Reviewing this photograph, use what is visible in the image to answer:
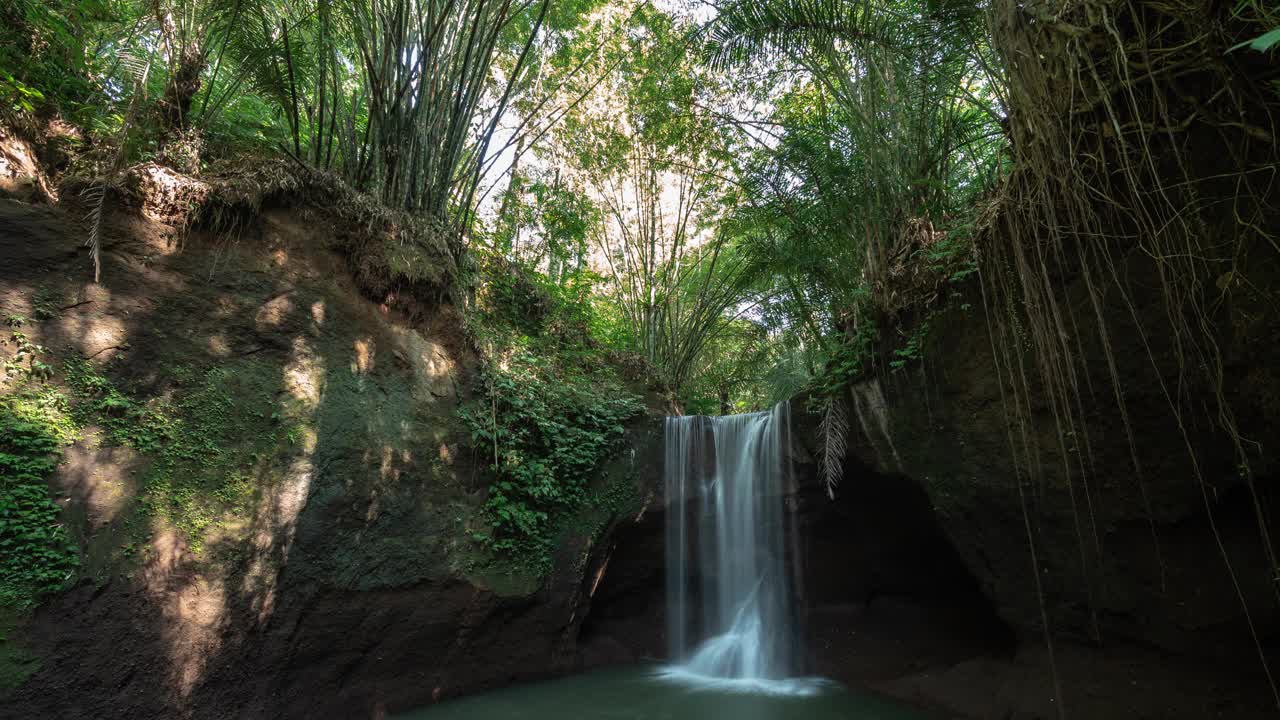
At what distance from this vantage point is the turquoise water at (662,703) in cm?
501

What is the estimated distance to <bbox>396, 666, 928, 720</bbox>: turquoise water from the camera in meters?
5.01

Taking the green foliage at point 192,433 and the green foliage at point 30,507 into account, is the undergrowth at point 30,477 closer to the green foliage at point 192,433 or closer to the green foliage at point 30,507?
the green foliage at point 30,507

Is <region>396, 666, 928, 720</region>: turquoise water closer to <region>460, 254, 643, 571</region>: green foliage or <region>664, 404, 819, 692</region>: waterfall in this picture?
<region>664, 404, 819, 692</region>: waterfall

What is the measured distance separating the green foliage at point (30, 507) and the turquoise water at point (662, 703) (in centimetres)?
271

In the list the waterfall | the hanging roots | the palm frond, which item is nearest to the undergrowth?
the waterfall

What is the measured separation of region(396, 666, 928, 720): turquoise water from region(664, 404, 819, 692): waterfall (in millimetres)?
514

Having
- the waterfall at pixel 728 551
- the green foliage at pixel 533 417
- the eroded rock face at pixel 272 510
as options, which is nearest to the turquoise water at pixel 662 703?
the eroded rock face at pixel 272 510

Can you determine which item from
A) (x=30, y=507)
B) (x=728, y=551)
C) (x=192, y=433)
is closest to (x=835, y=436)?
(x=728, y=551)

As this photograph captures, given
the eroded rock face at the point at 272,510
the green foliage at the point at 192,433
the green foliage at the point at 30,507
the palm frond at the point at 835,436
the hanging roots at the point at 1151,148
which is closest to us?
the hanging roots at the point at 1151,148

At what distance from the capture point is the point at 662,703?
5.43m

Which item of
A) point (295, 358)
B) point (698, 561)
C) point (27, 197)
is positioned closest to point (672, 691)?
point (698, 561)

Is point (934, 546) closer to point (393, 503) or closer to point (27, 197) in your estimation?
point (393, 503)

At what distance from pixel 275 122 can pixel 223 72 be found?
54.6 inches

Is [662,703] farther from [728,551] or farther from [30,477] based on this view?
[30,477]
